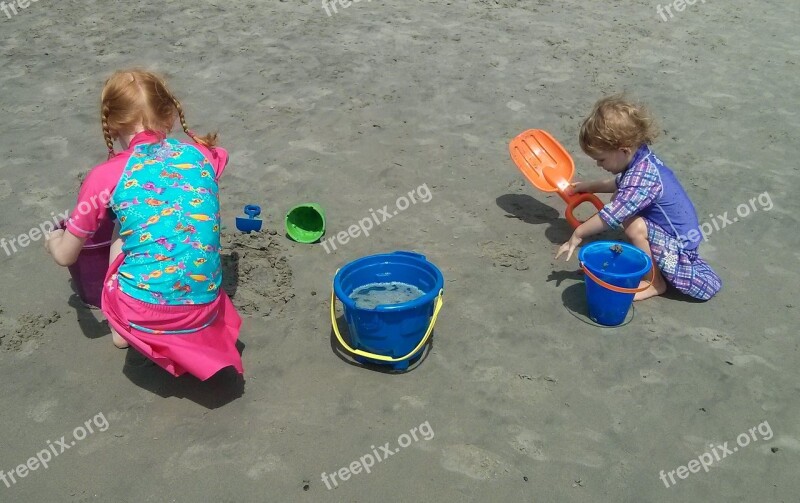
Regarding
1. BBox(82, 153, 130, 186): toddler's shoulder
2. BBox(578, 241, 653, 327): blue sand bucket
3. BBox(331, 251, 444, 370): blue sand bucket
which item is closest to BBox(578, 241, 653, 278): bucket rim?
BBox(578, 241, 653, 327): blue sand bucket

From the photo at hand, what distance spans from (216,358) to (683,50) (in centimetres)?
522

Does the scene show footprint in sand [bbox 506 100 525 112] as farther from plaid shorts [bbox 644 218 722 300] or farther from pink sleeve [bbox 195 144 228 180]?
pink sleeve [bbox 195 144 228 180]

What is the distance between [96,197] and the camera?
8.45 feet

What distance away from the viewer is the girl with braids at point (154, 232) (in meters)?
2.61

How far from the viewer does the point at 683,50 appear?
6.36 meters

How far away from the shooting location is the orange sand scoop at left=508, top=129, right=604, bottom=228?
13.4ft

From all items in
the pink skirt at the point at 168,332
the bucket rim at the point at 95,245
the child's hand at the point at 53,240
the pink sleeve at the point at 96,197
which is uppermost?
the pink sleeve at the point at 96,197

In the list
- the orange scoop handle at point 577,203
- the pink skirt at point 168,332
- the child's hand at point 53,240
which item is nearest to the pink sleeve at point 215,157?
the pink skirt at point 168,332

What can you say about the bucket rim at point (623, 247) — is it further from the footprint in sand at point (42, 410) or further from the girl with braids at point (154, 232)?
the footprint in sand at point (42, 410)

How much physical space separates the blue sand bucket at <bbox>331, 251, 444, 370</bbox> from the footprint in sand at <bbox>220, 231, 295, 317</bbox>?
0.51m

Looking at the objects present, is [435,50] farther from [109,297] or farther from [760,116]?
[109,297]

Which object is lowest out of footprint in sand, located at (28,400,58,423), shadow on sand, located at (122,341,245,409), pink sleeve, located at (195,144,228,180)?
shadow on sand, located at (122,341,245,409)

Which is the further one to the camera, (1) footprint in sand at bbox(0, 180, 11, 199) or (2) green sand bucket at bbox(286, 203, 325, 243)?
(1) footprint in sand at bbox(0, 180, 11, 199)

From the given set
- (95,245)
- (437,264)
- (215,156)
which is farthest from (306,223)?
(95,245)
